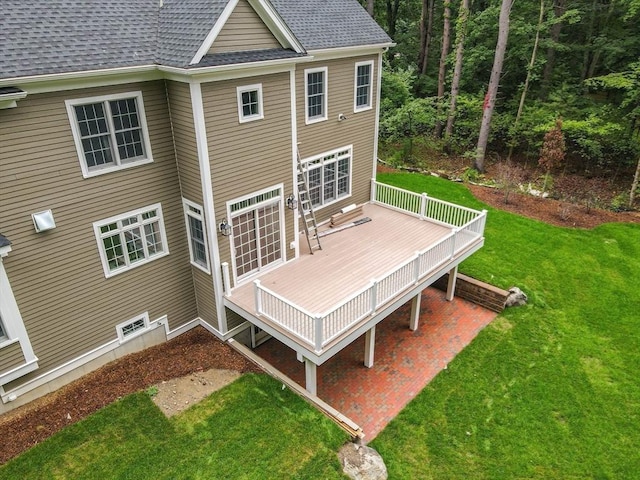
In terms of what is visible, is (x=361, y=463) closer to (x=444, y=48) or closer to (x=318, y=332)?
(x=318, y=332)

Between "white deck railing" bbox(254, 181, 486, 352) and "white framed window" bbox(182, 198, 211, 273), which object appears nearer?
"white deck railing" bbox(254, 181, 486, 352)

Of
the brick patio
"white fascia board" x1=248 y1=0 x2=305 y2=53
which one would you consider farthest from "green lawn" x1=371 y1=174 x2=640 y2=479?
"white fascia board" x1=248 y1=0 x2=305 y2=53

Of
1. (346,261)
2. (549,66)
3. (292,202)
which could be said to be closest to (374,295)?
(346,261)

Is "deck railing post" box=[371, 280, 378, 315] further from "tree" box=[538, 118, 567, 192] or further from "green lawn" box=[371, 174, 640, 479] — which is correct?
"tree" box=[538, 118, 567, 192]

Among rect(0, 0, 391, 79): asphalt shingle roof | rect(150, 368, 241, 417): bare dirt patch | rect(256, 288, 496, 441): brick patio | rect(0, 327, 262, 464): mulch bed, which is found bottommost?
rect(256, 288, 496, 441): brick patio

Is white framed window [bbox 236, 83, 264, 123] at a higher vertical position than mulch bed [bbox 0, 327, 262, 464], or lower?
higher

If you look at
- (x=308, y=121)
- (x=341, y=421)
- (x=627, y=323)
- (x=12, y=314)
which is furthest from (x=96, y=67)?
(x=627, y=323)

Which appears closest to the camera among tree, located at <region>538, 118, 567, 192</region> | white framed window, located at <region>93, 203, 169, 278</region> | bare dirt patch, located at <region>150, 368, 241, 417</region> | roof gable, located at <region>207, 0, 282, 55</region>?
roof gable, located at <region>207, 0, 282, 55</region>
